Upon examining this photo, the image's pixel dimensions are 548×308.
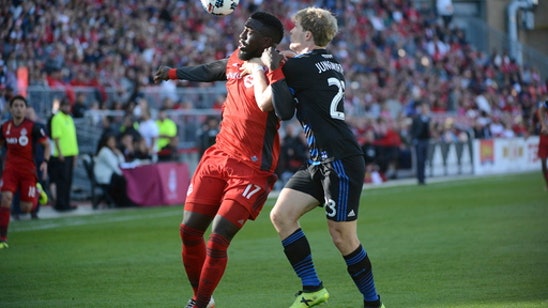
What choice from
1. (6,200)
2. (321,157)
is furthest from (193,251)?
(6,200)

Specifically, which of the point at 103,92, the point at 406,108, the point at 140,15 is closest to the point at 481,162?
the point at 406,108

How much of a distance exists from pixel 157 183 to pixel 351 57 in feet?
54.4

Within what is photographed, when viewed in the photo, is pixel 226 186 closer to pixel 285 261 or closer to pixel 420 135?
pixel 285 261

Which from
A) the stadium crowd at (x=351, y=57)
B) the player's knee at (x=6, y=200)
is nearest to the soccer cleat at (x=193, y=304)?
the player's knee at (x=6, y=200)

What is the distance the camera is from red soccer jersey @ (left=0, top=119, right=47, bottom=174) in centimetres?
1497

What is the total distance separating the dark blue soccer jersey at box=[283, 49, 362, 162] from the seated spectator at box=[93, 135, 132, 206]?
43.4 feet

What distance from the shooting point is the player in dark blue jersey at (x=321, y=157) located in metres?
7.83

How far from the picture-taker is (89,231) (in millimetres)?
16141

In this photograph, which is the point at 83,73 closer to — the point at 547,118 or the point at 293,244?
the point at 547,118

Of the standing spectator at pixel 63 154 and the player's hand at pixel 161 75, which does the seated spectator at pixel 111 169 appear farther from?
the player's hand at pixel 161 75

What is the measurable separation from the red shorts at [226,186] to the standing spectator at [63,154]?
39.5ft

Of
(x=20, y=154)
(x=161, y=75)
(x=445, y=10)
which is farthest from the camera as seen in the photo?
(x=445, y=10)

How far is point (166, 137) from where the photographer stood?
22.8 metres

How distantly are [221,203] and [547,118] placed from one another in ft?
43.6
